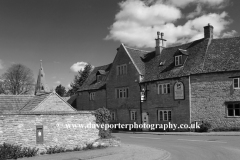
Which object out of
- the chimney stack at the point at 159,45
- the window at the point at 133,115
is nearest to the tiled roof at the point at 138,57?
the chimney stack at the point at 159,45

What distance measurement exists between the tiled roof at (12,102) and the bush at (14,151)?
28.1ft

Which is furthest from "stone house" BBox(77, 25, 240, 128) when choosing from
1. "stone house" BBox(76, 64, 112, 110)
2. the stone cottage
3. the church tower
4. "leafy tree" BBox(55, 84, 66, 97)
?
"leafy tree" BBox(55, 84, 66, 97)

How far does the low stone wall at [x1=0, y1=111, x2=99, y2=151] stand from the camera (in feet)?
45.9

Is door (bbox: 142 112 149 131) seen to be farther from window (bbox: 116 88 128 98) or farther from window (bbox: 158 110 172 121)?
window (bbox: 116 88 128 98)

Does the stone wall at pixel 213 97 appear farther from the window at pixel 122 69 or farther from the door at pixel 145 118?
the window at pixel 122 69

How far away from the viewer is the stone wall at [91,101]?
4091cm

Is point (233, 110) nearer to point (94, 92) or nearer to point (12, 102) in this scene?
point (12, 102)

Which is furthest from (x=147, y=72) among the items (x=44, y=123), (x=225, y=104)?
(x=44, y=123)

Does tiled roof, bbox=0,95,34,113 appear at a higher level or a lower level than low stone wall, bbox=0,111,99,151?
higher

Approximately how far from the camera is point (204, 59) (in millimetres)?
30719

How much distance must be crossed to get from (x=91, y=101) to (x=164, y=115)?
46.7 ft

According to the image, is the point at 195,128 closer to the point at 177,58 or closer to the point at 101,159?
the point at 177,58

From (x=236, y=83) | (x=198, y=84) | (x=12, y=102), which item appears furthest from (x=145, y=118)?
(x=12, y=102)

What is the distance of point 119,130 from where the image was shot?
36594mm
